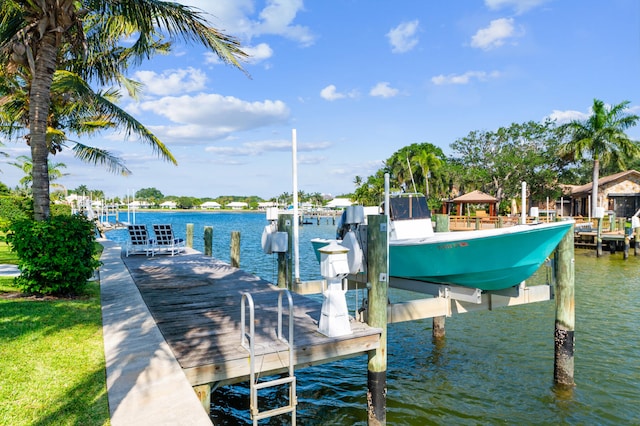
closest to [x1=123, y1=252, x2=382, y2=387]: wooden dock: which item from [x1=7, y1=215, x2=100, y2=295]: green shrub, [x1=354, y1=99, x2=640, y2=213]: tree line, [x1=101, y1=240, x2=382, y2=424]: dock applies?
[x1=101, y1=240, x2=382, y2=424]: dock

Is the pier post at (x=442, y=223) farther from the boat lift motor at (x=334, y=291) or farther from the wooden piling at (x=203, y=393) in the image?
the wooden piling at (x=203, y=393)

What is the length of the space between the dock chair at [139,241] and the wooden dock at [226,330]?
425 centimetres

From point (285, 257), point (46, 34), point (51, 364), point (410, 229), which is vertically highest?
point (46, 34)

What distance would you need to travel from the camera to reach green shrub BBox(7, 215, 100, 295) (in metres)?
7.66

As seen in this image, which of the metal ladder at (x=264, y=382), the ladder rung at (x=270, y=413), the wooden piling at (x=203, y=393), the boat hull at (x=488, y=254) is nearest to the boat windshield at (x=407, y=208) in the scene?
the boat hull at (x=488, y=254)

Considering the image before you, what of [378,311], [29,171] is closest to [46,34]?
[378,311]

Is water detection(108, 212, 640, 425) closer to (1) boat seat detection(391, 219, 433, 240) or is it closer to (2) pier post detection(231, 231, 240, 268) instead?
(1) boat seat detection(391, 219, 433, 240)

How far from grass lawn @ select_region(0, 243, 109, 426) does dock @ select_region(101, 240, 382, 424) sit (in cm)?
19

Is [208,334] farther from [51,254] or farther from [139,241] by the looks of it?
[139,241]

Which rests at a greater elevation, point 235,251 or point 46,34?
point 46,34

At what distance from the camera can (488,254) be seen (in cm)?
723

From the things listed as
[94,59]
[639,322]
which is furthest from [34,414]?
[639,322]

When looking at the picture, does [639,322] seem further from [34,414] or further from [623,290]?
[34,414]

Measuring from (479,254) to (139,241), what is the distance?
10.7m
